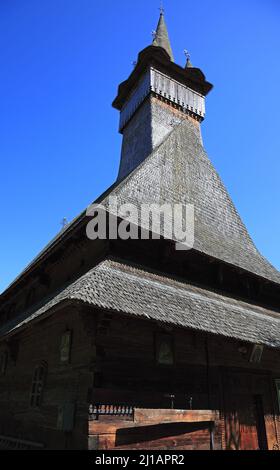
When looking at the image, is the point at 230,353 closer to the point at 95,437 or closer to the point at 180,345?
the point at 180,345

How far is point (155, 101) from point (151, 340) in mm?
12334

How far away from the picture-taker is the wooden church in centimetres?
632

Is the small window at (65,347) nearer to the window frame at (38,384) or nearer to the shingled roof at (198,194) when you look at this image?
the window frame at (38,384)

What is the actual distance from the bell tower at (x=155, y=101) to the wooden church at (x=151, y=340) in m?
3.23

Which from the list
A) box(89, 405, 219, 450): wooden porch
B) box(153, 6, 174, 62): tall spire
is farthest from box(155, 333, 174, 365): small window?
box(153, 6, 174, 62): tall spire

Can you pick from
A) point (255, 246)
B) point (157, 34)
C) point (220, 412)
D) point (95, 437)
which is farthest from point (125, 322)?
point (157, 34)

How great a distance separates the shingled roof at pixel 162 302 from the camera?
630 centimetres

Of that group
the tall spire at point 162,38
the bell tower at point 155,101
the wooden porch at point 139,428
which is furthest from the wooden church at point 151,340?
the tall spire at point 162,38

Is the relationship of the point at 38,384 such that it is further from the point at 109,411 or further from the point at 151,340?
the point at 151,340

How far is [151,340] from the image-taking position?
7.27 metres

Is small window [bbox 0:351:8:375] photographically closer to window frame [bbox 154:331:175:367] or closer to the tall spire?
window frame [bbox 154:331:175:367]

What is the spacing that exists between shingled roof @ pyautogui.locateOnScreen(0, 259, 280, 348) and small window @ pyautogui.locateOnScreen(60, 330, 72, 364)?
0.78 meters

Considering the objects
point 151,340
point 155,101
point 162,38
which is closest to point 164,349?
point 151,340
